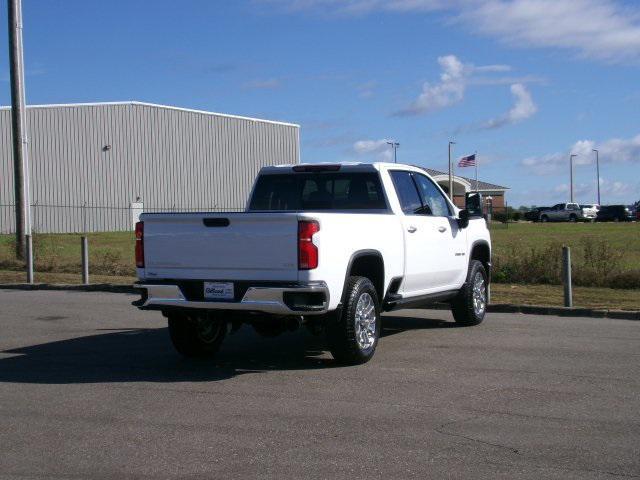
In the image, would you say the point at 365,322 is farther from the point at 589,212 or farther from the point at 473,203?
the point at 589,212

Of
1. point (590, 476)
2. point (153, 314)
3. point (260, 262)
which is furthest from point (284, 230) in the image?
point (153, 314)

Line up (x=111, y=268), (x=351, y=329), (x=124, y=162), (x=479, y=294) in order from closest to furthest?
(x=351, y=329), (x=479, y=294), (x=111, y=268), (x=124, y=162)

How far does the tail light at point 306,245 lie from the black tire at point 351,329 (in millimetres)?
757

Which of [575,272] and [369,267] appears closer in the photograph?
[369,267]

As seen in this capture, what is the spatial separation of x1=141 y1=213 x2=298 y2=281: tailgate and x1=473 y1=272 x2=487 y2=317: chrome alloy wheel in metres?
4.62

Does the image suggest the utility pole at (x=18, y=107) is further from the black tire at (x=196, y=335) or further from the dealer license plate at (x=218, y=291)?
the dealer license plate at (x=218, y=291)

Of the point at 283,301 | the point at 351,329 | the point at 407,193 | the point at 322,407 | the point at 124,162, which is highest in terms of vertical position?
the point at 124,162

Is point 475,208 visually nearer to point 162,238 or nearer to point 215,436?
point 162,238

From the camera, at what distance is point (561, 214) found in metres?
84.4

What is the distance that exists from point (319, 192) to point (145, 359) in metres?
2.84

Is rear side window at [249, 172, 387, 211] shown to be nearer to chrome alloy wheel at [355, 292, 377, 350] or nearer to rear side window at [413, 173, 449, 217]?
rear side window at [413, 173, 449, 217]

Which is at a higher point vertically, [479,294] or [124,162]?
[124,162]

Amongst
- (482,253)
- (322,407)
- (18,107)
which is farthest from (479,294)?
(18,107)

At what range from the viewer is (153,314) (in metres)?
14.1
